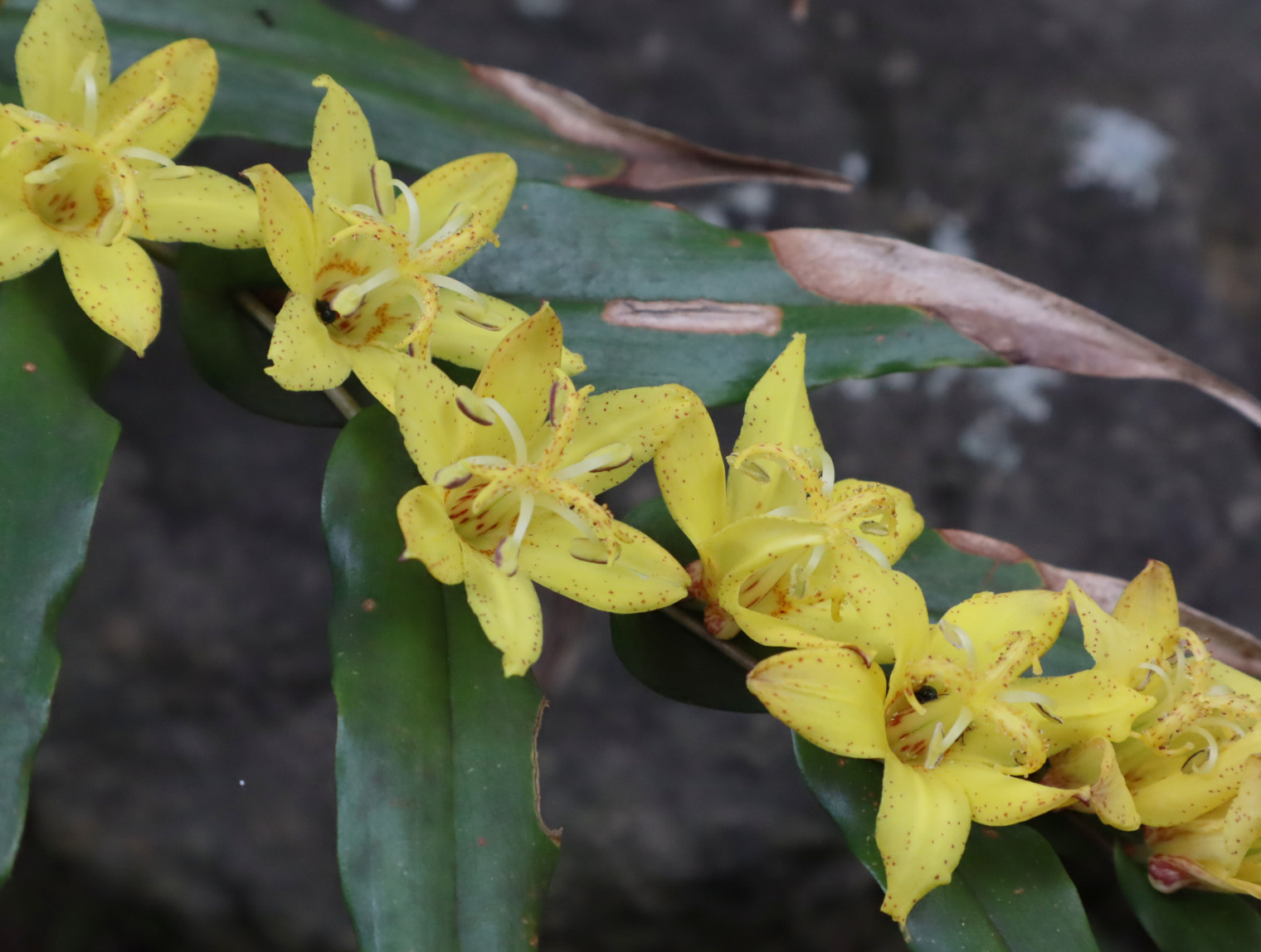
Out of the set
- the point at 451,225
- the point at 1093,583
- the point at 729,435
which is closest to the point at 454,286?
the point at 451,225

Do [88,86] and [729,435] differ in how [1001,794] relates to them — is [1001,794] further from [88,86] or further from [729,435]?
[729,435]

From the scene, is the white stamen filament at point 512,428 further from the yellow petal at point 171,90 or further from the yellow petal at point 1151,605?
the yellow petal at point 1151,605

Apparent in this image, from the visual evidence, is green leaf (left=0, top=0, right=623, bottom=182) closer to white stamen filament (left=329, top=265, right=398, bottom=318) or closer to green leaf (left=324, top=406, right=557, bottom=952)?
white stamen filament (left=329, top=265, right=398, bottom=318)

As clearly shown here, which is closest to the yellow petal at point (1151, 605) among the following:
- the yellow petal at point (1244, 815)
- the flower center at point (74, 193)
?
the yellow petal at point (1244, 815)

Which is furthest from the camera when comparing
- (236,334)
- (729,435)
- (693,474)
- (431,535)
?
(729,435)

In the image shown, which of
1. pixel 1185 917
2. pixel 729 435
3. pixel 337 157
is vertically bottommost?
pixel 729 435

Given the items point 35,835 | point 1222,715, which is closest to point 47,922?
point 35,835

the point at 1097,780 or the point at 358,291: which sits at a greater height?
the point at 358,291

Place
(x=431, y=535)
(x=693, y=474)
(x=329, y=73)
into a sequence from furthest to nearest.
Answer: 1. (x=329, y=73)
2. (x=693, y=474)
3. (x=431, y=535)
